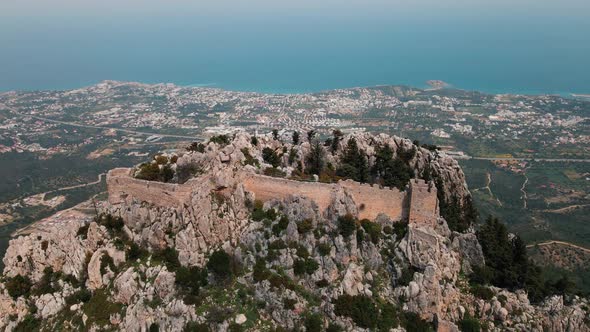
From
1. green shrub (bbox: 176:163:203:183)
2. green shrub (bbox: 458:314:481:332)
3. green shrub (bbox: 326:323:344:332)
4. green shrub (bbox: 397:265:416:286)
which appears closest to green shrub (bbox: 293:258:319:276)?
green shrub (bbox: 326:323:344:332)

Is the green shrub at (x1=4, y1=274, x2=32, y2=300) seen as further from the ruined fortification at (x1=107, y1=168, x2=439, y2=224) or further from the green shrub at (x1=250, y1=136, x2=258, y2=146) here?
the green shrub at (x1=250, y1=136, x2=258, y2=146)

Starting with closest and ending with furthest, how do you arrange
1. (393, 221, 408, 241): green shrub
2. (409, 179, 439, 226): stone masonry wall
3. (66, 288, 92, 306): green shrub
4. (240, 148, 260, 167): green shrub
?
(66, 288, 92, 306): green shrub, (409, 179, 439, 226): stone masonry wall, (393, 221, 408, 241): green shrub, (240, 148, 260, 167): green shrub

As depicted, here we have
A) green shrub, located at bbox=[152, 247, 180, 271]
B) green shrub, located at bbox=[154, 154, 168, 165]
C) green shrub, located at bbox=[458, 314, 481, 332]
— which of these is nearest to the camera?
green shrub, located at bbox=[458, 314, 481, 332]

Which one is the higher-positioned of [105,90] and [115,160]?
[105,90]

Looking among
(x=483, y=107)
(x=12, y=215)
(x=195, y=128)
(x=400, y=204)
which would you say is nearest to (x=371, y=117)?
(x=483, y=107)

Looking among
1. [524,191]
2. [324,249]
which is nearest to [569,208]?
[524,191]

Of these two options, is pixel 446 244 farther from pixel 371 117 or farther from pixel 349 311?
pixel 371 117
